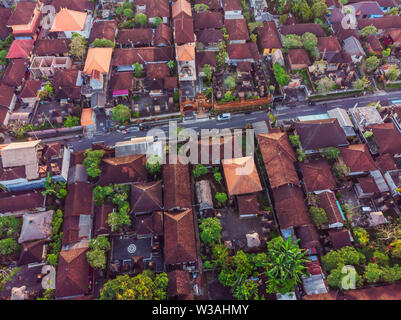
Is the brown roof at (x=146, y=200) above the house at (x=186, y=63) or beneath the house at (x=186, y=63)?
beneath

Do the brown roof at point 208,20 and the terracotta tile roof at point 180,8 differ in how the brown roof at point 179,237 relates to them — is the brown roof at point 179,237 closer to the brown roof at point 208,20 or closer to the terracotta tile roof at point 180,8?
the brown roof at point 208,20

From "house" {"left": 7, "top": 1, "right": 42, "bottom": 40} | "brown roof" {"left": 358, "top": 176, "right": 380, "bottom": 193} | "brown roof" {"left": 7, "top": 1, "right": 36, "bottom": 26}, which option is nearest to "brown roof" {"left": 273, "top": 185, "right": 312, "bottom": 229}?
"brown roof" {"left": 358, "top": 176, "right": 380, "bottom": 193}

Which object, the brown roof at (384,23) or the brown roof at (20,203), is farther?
the brown roof at (384,23)

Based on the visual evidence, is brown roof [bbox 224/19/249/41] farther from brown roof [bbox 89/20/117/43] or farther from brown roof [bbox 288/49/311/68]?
brown roof [bbox 89/20/117/43]

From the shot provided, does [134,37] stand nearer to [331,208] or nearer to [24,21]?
[24,21]

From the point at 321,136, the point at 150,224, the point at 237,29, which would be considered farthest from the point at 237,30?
the point at 150,224

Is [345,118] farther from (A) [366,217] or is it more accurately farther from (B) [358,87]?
(A) [366,217]

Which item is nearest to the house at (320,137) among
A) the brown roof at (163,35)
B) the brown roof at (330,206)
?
the brown roof at (330,206)
